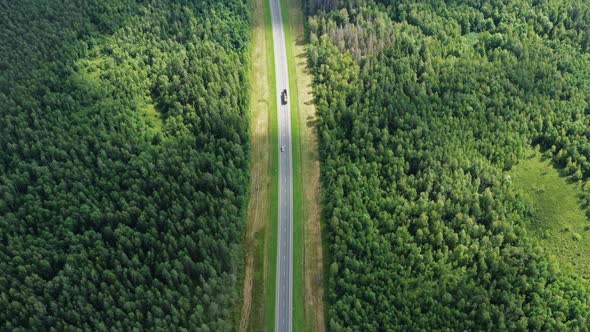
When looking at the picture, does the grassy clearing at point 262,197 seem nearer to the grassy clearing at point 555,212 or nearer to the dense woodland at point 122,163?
the dense woodland at point 122,163

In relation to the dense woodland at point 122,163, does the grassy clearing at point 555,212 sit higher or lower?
lower

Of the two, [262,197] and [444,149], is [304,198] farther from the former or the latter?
[444,149]

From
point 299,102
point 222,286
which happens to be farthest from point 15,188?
point 299,102

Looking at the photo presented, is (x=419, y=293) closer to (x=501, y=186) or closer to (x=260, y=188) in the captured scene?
(x=501, y=186)

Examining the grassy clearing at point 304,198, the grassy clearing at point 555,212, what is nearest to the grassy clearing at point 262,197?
the grassy clearing at point 304,198

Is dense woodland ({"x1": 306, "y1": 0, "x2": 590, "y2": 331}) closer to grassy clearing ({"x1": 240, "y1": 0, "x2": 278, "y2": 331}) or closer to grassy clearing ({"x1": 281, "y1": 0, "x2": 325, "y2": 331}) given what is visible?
grassy clearing ({"x1": 281, "y1": 0, "x2": 325, "y2": 331})
